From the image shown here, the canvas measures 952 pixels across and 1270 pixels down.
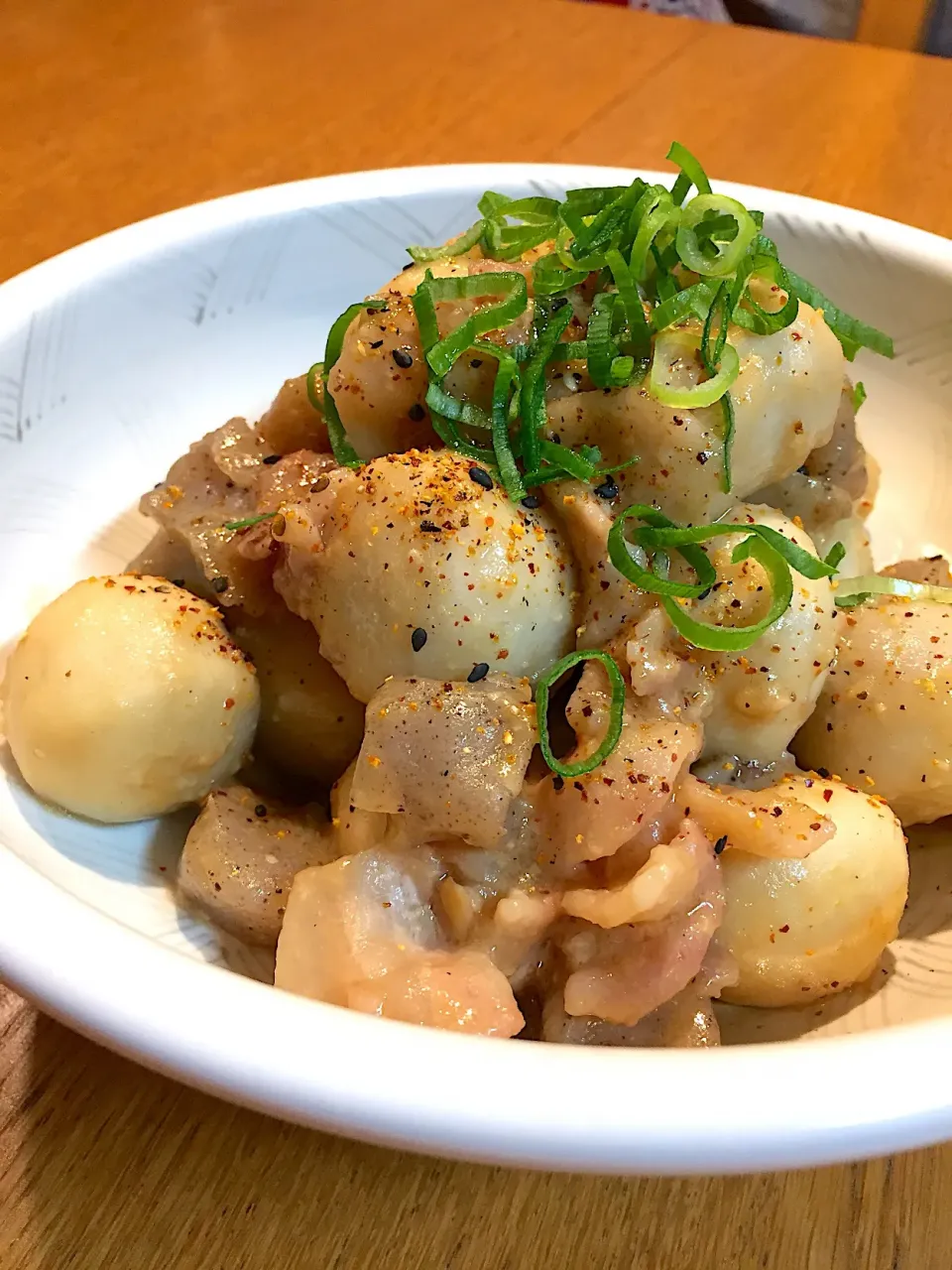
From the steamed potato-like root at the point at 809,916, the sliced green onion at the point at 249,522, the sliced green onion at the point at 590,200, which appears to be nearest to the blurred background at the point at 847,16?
the sliced green onion at the point at 590,200

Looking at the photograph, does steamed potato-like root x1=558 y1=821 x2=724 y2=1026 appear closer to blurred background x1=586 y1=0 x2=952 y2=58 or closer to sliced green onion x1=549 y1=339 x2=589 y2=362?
sliced green onion x1=549 y1=339 x2=589 y2=362

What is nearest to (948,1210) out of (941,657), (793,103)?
(941,657)

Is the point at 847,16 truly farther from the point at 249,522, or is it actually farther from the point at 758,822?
the point at 758,822

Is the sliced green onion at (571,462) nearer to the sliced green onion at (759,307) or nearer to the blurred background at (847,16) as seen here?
the sliced green onion at (759,307)

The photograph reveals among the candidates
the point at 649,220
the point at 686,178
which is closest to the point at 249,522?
the point at 649,220

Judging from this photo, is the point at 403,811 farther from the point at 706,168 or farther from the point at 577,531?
the point at 706,168
